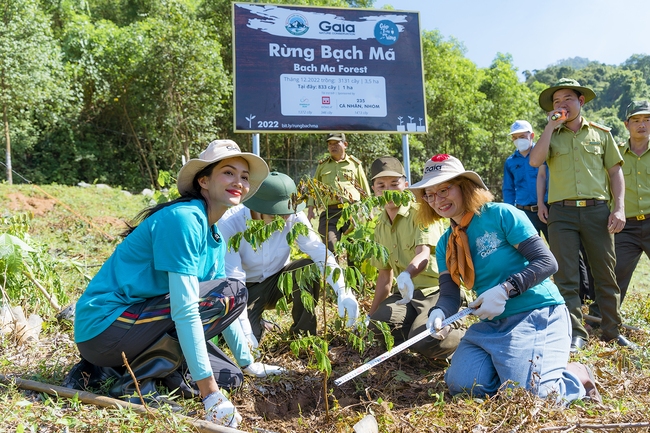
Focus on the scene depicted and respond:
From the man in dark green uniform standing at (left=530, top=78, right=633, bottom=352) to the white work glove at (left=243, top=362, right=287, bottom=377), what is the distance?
6.56ft

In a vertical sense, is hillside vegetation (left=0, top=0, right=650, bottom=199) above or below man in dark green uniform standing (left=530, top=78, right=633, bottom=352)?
above

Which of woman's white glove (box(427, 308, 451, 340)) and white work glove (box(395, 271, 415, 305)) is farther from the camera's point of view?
white work glove (box(395, 271, 415, 305))

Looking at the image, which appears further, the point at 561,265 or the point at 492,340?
the point at 561,265

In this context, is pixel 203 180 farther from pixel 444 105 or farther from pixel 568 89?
pixel 444 105

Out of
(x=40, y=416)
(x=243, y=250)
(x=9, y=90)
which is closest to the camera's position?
(x=40, y=416)

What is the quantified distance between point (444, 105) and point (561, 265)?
61.6ft

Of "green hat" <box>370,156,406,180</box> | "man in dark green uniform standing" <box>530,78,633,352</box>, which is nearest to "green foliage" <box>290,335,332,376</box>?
"green hat" <box>370,156,406,180</box>

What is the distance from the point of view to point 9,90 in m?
11.6

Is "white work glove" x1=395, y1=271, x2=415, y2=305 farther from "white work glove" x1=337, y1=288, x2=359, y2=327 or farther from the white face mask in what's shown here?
the white face mask

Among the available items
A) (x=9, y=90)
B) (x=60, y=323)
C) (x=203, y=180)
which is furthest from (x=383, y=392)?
(x=9, y=90)

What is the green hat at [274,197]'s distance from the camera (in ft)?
10.3

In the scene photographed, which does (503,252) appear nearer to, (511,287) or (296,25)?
→ (511,287)

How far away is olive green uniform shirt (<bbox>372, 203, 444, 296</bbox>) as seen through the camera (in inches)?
132

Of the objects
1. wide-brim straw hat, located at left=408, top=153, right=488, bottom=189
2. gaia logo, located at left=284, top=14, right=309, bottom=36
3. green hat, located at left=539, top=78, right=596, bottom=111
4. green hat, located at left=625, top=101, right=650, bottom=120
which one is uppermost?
gaia logo, located at left=284, top=14, right=309, bottom=36
